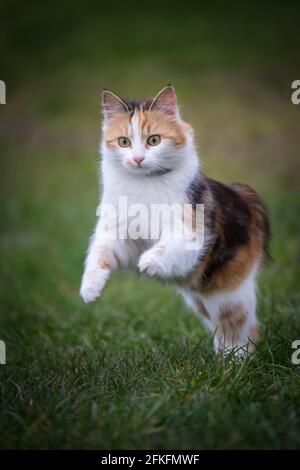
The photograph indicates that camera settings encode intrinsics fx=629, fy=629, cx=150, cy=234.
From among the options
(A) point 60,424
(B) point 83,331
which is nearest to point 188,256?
(A) point 60,424

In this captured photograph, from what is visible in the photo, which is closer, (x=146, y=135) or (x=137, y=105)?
(x=146, y=135)

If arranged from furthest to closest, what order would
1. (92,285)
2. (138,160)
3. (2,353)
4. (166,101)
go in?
(2,353), (166,101), (138,160), (92,285)

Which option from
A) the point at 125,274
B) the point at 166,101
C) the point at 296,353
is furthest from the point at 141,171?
the point at 125,274

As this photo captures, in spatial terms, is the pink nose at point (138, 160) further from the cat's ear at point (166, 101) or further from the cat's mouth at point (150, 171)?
the cat's ear at point (166, 101)

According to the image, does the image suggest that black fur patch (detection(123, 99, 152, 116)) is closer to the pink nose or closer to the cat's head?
the cat's head

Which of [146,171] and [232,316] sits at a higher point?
[146,171]

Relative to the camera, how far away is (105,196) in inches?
163

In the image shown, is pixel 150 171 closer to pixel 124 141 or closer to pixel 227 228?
pixel 124 141

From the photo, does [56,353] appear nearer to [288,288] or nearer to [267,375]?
[267,375]

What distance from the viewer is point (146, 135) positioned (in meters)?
3.92

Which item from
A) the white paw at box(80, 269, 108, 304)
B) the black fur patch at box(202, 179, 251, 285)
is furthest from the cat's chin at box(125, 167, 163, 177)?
the white paw at box(80, 269, 108, 304)

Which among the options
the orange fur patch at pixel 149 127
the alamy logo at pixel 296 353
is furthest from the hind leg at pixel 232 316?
the orange fur patch at pixel 149 127

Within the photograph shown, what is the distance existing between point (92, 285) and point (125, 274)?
422 centimetres

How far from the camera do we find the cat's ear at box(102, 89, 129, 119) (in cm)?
404
